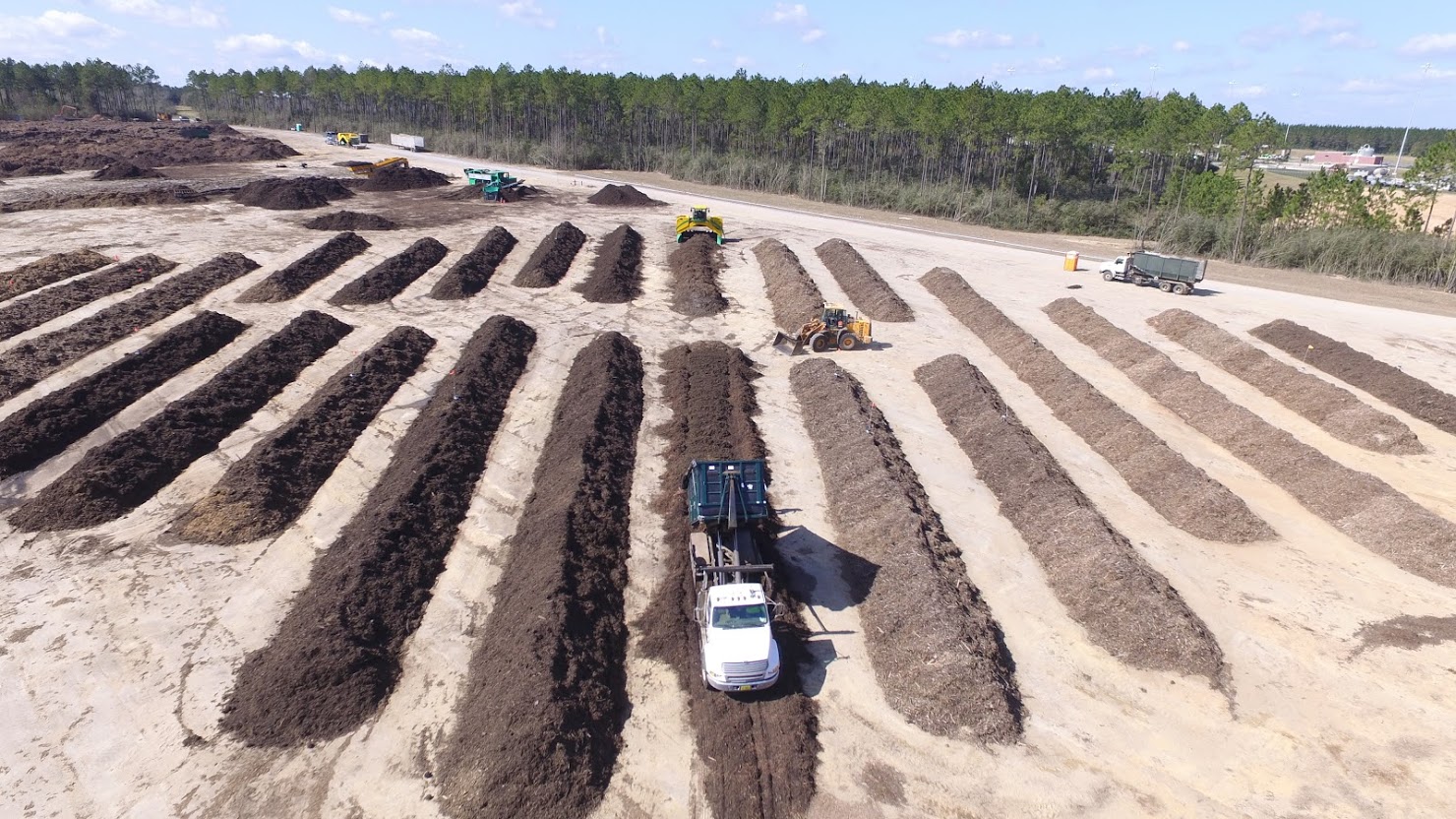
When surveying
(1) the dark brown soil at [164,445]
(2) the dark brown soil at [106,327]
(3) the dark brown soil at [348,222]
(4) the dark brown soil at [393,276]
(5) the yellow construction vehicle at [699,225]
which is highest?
(5) the yellow construction vehicle at [699,225]

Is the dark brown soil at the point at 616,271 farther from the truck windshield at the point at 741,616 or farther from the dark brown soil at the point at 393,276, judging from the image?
the truck windshield at the point at 741,616

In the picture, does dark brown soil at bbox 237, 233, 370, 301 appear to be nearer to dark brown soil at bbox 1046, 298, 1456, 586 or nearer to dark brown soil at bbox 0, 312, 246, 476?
dark brown soil at bbox 0, 312, 246, 476

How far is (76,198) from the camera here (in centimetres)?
5025

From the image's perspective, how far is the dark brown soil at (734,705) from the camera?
11555 mm

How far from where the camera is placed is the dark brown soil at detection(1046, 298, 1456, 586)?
720 inches

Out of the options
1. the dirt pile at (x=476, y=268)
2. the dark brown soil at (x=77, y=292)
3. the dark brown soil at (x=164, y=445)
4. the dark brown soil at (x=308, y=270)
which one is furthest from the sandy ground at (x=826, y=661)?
the dirt pile at (x=476, y=268)

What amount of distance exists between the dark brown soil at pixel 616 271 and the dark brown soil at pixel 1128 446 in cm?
1713

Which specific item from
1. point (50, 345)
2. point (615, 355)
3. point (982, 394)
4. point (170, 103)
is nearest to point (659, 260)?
point (615, 355)

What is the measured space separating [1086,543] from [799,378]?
12.5 meters

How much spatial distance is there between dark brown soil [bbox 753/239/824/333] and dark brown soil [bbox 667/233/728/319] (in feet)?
8.83

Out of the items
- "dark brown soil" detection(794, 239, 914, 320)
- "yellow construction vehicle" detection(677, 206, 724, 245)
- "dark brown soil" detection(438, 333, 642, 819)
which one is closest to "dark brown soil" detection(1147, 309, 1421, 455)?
"dark brown soil" detection(794, 239, 914, 320)

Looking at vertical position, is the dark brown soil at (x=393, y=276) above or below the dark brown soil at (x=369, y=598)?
above

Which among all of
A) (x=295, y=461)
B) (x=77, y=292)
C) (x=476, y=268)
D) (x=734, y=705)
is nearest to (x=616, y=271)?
(x=476, y=268)

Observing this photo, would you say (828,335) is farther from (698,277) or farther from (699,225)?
(699,225)
